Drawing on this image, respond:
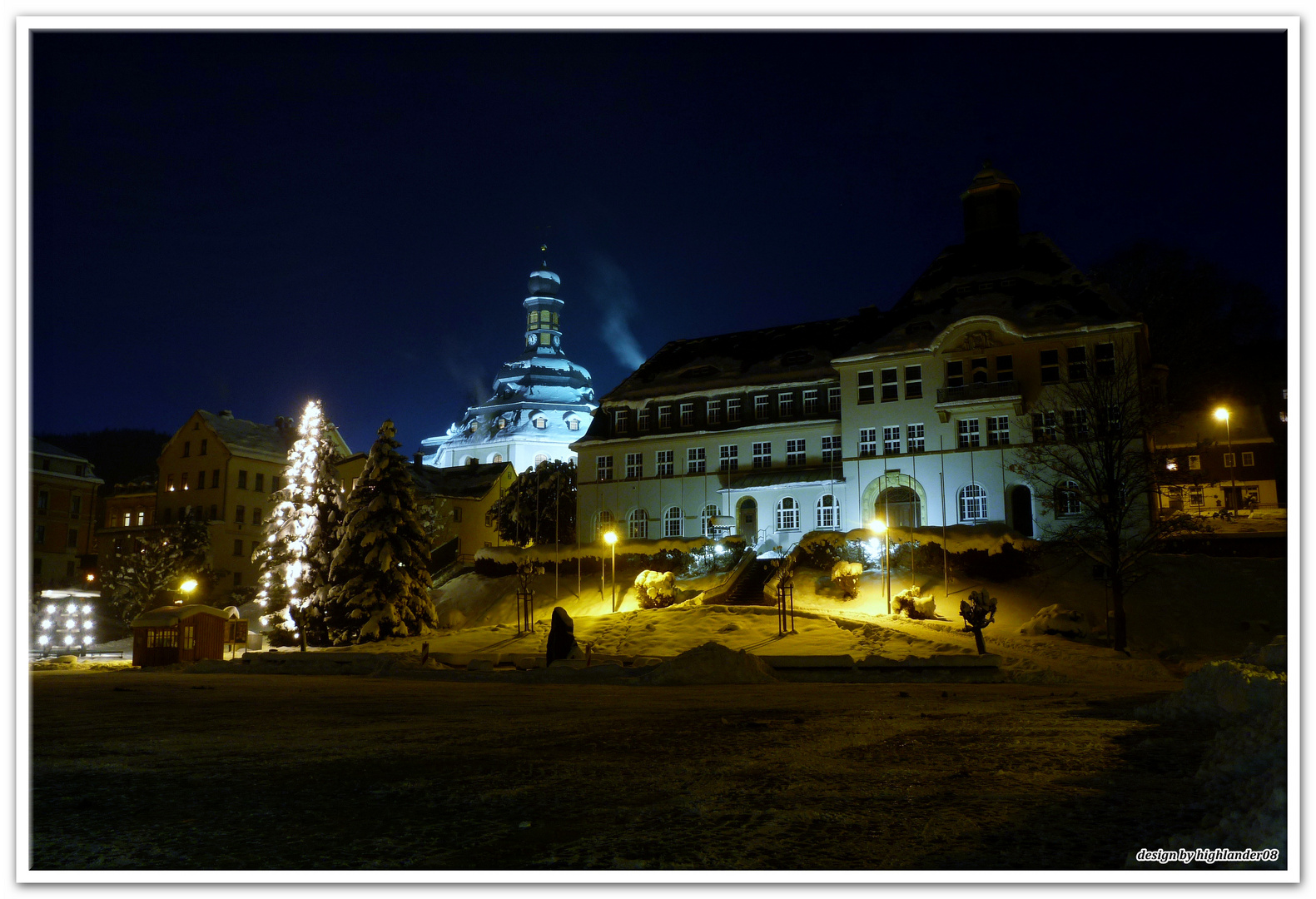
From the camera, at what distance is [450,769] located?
25.6 ft

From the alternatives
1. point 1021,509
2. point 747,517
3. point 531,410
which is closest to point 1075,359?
point 1021,509

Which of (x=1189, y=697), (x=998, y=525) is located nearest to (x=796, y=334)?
(x=998, y=525)

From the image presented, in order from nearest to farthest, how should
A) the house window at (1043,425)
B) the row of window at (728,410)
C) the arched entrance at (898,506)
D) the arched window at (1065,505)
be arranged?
the house window at (1043,425), the arched window at (1065,505), the arched entrance at (898,506), the row of window at (728,410)

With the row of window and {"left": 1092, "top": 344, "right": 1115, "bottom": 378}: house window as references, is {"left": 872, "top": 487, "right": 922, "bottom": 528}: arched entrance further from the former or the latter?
{"left": 1092, "top": 344, "right": 1115, "bottom": 378}: house window

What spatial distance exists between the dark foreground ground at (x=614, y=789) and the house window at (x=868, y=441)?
1296 inches

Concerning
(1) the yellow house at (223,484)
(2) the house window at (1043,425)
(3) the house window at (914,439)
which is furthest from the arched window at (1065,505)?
Answer: (1) the yellow house at (223,484)

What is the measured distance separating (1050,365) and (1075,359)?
3.47 feet

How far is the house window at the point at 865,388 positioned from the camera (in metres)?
46.1

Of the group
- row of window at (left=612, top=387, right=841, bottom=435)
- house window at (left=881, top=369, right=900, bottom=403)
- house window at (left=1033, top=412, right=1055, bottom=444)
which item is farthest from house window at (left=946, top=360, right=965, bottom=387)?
row of window at (left=612, top=387, right=841, bottom=435)

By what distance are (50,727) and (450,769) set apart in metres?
6.46

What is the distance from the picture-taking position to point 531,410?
117 meters

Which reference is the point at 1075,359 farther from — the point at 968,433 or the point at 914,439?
the point at 914,439

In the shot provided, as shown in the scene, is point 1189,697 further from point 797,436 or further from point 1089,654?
point 797,436

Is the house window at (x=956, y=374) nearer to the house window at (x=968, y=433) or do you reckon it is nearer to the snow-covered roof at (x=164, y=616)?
the house window at (x=968, y=433)
